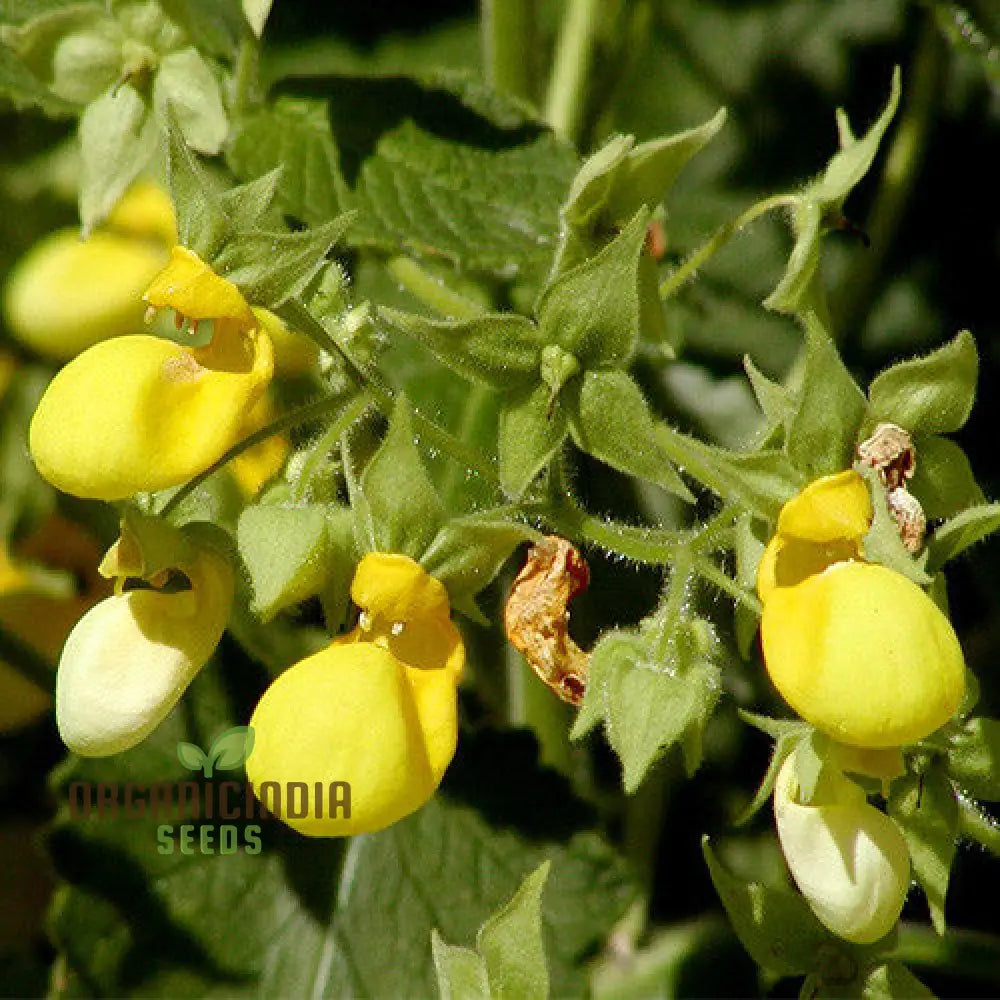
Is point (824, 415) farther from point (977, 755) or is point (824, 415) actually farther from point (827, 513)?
point (977, 755)

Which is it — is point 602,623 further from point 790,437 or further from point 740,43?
point 740,43

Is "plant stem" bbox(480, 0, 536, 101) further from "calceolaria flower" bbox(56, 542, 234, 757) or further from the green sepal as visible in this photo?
"calceolaria flower" bbox(56, 542, 234, 757)

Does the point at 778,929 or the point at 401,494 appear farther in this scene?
the point at 778,929

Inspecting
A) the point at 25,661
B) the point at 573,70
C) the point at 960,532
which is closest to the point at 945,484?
the point at 960,532

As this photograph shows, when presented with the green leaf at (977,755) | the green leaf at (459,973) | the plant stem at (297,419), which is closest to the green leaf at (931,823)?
the green leaf at (977,755)

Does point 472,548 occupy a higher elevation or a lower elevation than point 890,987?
higher

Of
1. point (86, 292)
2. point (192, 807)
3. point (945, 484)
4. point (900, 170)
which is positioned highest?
point (945, 484)

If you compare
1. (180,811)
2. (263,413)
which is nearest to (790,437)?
(263,413)
